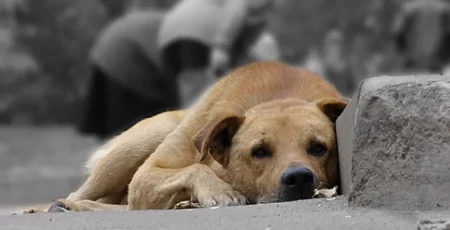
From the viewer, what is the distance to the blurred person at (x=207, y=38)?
14.3 meters

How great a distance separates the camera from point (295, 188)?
548 cm

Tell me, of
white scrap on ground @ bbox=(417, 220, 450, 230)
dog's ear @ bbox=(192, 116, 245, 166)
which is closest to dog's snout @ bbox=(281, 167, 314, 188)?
dog's ear @ bbox=(192, 116, 245, 166)

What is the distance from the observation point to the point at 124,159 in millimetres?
6773

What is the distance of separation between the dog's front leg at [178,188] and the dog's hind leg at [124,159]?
0.46m

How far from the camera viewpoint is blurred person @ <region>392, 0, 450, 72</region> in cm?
1636

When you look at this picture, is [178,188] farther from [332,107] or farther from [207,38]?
[207,38]

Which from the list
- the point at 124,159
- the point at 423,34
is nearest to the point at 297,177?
the point at 124,159

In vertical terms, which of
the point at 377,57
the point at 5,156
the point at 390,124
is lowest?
the point at 5,156

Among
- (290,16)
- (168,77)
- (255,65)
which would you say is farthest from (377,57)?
(255,65)

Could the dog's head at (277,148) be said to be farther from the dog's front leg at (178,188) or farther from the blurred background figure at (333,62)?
the blurred background figure at (333,62)

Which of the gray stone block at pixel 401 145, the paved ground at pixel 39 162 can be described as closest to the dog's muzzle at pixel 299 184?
the gray stone block at pixel 401 145

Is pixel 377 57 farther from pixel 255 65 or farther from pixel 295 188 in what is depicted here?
pixel 295 188

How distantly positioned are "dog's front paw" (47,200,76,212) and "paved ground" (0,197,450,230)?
27.7 inches

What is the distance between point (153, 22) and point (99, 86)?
3.44 feet
